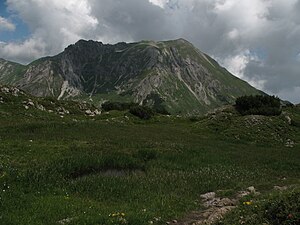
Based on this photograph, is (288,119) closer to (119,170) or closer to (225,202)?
(119,170)

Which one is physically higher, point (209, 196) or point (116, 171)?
point (209, 196)

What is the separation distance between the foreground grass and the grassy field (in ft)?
0.16

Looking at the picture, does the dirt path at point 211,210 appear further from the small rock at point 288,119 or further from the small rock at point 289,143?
the small rock at point 288,119

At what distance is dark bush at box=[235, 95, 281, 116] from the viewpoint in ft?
179

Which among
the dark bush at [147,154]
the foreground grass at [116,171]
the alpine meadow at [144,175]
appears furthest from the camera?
the dark bush at [147,154]

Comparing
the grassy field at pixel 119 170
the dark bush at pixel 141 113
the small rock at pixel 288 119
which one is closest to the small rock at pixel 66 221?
the grassy field at pixel 119 170

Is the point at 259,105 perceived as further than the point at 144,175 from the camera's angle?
Yes

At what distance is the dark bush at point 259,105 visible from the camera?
54562mm

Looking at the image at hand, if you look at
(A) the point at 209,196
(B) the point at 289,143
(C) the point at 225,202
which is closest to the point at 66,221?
(C) the point at 225,202

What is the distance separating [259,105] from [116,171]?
3857 centimetres

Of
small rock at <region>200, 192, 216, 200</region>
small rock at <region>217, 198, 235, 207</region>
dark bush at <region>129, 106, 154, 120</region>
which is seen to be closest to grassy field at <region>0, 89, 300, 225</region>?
small rock at <region>200, 192, 216, 200</region>

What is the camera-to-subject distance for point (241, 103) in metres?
58.8

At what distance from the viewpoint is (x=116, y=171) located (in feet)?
81.7

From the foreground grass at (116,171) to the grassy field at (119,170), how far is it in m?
0.05
